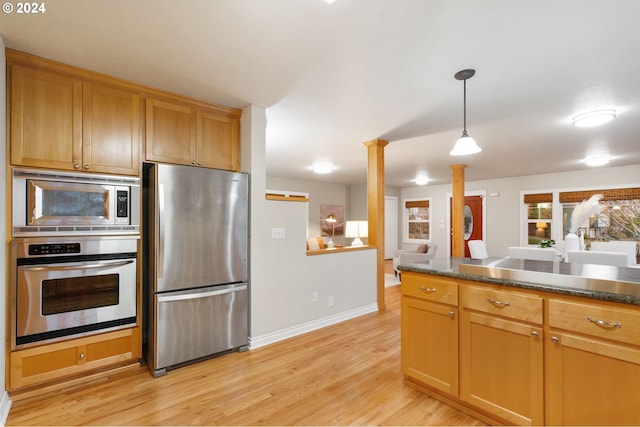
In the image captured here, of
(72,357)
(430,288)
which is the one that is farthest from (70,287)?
(430,288)

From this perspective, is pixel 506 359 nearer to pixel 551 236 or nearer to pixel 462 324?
pixel 462 324

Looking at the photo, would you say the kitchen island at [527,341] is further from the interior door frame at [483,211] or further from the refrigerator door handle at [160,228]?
the interior door frame at [483,211]

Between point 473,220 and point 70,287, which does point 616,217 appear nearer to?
point 473,220

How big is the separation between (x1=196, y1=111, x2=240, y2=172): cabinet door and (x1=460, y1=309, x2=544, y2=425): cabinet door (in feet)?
7.96

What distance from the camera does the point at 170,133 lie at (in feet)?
8.71

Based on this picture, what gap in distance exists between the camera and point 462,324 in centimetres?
188

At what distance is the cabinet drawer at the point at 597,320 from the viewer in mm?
1329

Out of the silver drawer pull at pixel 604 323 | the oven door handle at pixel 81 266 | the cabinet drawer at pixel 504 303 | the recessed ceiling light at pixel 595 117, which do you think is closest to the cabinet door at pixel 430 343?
the cabinet drawer at pixel 504 303

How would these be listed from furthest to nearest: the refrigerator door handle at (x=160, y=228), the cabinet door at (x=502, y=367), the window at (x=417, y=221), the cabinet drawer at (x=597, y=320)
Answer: the window at (x=417, y=221), the refrigerator door handle at (x=160, y=228), the cabinet door at (x=502, y=367), the cabinet drawer at (x=597, y=320)

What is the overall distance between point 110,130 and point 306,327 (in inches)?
103

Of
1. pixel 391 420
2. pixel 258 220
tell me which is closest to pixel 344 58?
pixel 258 220

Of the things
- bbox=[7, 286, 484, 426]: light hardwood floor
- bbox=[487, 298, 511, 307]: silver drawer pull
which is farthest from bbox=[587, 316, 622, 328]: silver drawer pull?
bbox=[7, 286, 484, 426]: light hardwood floor

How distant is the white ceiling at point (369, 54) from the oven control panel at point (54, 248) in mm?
1300

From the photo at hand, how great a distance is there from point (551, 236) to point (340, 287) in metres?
5.93
